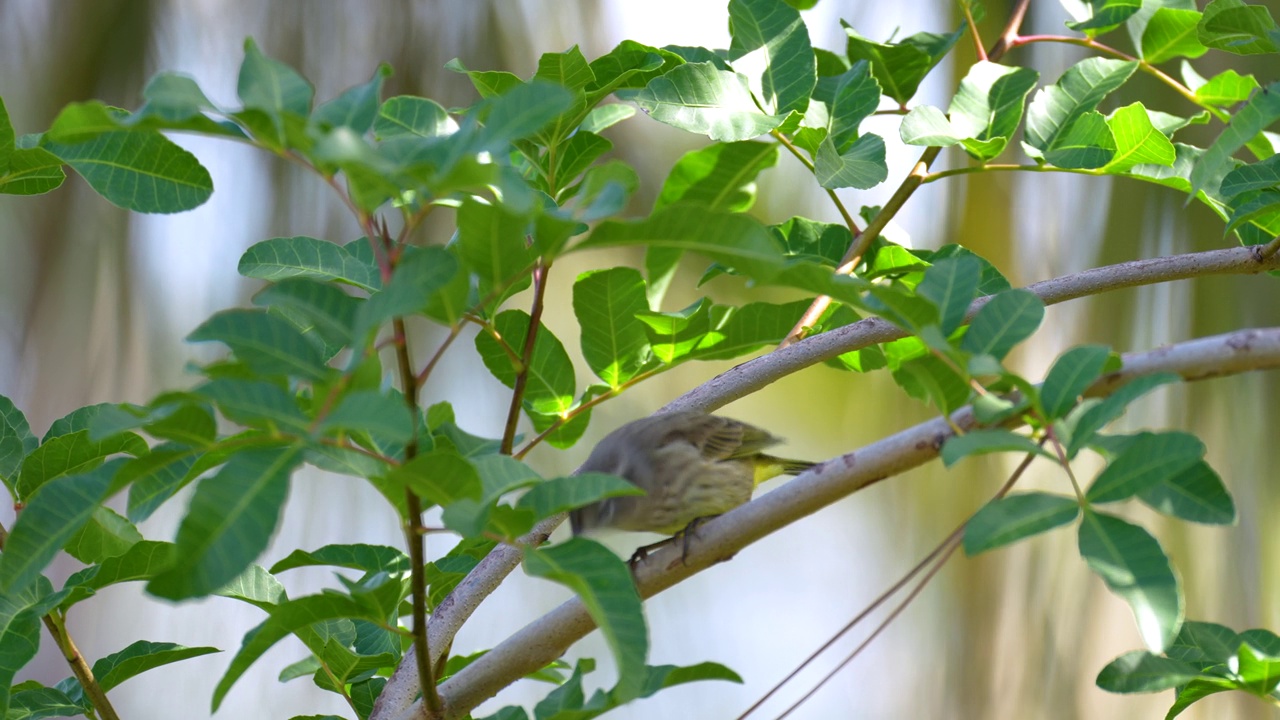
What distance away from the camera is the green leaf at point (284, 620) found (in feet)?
2.41

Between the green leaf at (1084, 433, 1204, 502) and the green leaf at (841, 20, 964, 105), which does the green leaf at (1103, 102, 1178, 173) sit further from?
the green leaf at (1084, 433, 1204, 502)

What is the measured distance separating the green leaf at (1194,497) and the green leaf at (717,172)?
15.6 inches

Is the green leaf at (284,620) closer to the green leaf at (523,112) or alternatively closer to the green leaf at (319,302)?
the green leaf at (319,302)

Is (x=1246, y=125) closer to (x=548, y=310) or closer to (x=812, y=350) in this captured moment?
(x=812, y=350)

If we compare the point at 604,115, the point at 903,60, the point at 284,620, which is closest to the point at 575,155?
the point at 604,115

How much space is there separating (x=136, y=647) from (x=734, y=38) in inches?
37.2

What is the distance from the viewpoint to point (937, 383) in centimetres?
83

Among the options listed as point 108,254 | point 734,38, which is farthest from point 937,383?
point 108,254

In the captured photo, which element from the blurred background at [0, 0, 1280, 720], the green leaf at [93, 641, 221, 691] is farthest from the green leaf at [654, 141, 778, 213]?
the blurred background at [0, 0, 1280, 720]

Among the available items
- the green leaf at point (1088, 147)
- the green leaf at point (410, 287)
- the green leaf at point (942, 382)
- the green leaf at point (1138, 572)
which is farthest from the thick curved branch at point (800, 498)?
the green leaf at point (1088, 147)

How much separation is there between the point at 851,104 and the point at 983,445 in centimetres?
63

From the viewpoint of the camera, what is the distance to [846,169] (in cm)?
112

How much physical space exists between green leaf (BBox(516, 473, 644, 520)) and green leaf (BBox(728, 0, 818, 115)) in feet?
2.05

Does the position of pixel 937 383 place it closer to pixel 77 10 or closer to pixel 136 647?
pixel 136 647
